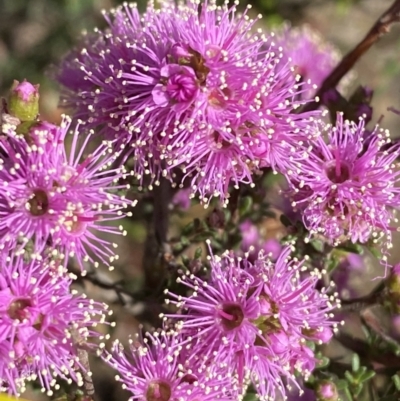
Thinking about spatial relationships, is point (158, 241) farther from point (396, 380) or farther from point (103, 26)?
point (103, 26)

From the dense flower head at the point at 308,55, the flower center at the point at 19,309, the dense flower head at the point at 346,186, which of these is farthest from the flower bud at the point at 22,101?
the dense flower head at the point at 308,55

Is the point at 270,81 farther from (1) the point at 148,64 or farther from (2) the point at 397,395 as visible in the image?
(2) the point at 397,395

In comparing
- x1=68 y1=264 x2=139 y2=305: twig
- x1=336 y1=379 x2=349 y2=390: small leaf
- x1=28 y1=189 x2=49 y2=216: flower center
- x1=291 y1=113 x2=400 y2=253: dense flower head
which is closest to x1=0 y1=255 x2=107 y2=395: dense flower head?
x1=28 y1=189 x2=49 y2=216: flower center

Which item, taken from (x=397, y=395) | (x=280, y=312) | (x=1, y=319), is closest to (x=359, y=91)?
(x=280, y=312)

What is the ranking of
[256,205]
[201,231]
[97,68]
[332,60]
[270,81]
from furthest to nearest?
[332,60], [256,205], [201,231], [97,68], [270,81]

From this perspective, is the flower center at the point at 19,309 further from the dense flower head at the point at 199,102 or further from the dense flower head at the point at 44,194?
the dense flower head at the point at 199,102

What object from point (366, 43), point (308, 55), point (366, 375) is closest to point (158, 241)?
point (366, 375)

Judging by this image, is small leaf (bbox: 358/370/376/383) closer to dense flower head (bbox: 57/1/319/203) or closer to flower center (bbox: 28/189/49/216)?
dense flower head (bbox: 57/1/319/203)
